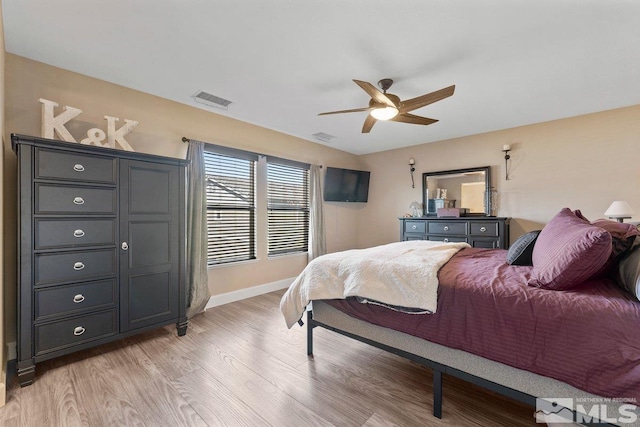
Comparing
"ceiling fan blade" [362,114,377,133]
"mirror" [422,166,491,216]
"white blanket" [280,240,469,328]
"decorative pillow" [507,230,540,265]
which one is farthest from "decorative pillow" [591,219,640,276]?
"mirror" [422,166,491,216]

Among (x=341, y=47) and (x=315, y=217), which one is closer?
(x=341, y=47)

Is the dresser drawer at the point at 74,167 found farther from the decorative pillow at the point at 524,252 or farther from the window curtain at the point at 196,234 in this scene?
the decorative pillow at the point at 524,252

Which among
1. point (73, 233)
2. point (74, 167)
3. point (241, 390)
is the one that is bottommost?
point (241, 390)

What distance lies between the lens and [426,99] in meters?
2.43

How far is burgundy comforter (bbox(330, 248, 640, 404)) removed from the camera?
3.64ft

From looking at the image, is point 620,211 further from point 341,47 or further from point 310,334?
point 310,334

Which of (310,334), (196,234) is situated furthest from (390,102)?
(196,234)

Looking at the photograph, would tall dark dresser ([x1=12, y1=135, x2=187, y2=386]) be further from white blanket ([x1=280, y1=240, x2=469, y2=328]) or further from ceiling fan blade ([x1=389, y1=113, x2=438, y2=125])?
ceiling fan blade ([x1=389, y1=113, x2=438, y2=125])

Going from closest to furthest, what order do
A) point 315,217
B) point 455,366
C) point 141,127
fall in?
point 455,366
point 141,127
point 315,217

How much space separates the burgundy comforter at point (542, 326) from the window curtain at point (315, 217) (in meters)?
2.93

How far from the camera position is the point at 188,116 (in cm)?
325

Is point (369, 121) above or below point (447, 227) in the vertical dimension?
→ above

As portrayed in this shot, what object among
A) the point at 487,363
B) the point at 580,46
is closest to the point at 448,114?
the point at 580,46

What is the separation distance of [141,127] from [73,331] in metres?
2.02
